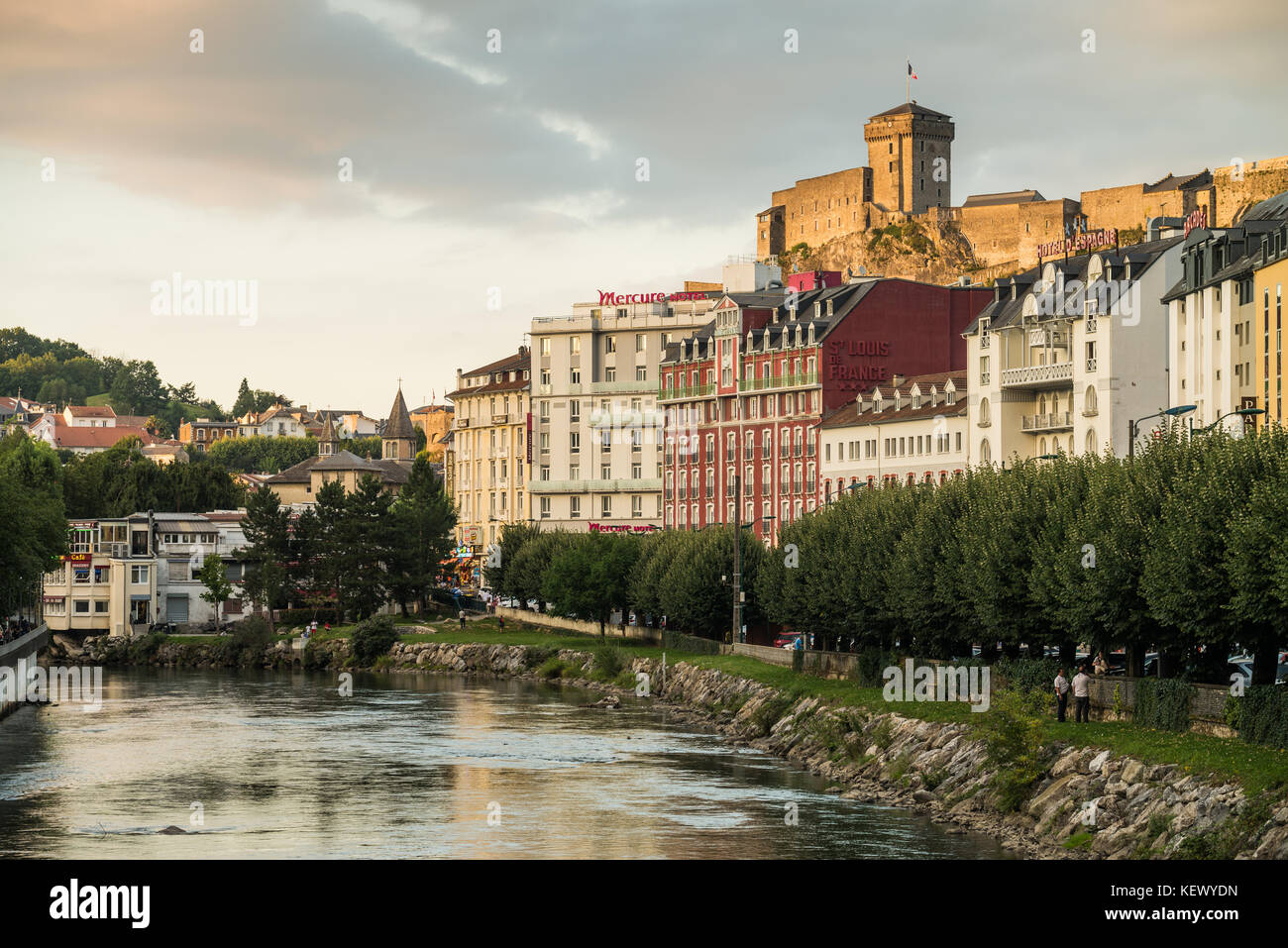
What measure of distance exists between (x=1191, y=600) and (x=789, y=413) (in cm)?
9491

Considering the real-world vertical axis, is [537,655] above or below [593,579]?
below

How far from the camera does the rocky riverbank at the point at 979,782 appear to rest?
41156 millimetres

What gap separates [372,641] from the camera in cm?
13662

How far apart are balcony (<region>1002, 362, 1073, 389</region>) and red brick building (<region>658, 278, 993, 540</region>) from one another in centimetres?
2566

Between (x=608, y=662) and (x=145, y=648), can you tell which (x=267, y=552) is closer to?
(x=145, y=648)

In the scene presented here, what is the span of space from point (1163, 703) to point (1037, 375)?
61.6 metres

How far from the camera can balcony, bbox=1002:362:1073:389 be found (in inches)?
4230

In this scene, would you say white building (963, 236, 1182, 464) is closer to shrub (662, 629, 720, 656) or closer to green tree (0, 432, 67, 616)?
shrub (662, 629, 720, 656)

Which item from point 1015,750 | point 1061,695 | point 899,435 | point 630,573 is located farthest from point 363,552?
point 1015,750

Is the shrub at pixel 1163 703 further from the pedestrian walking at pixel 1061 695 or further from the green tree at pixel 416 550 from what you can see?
the green tree at pixel 416 550

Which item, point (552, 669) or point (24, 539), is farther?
point (552, 669)
